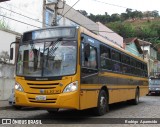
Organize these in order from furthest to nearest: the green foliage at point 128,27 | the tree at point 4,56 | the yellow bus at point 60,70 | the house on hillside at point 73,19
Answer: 1. the green foliage at point 128,27
2. the house on hillside at point 73,19
3. the tree at point 4,56
4. the yellow bus at point 60,70

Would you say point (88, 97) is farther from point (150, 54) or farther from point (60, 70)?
point (150, 54)

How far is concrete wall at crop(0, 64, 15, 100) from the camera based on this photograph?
20.3 metres

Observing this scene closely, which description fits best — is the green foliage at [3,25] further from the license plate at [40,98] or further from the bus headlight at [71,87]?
the bus headlight at [71,87]

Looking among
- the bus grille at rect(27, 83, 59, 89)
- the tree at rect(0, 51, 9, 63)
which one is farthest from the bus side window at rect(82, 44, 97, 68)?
the tree at rect(0, 51, 9, 63)

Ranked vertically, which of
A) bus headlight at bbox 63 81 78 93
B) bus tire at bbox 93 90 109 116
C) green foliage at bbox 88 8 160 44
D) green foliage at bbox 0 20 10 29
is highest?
green foliage at bbox 88 8 160 44

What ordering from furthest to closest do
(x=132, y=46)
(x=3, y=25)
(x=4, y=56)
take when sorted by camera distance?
(x=132, y=46) < (x=3, y=25) < (x=4, y=56)

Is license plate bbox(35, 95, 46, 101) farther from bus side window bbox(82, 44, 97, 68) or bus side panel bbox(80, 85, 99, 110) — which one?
bus side window bbox(82, 44, 97, 68)

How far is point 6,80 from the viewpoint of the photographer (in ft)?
67.8

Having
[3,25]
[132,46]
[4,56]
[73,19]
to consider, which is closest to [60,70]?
[4,56]

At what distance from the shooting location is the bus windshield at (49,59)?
432 inches

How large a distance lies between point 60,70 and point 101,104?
2842 mm

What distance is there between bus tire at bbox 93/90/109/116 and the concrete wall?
8.68 metres

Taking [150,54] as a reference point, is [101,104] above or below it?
below

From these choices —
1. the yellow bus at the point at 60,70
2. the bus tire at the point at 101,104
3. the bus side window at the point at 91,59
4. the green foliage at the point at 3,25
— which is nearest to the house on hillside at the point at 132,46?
the green foliage at the point at 3,25
